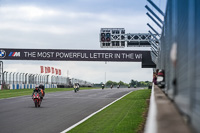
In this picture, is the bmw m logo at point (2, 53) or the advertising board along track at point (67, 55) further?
the advertising board along track at point (67, 55)

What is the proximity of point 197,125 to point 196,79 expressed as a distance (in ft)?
1.01

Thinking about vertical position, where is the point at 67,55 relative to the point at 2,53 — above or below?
below

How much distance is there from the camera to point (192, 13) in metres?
2.97

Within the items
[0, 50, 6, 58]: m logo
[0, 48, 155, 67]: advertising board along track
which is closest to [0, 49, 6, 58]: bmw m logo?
[0, 50, 6, 58]: m logo

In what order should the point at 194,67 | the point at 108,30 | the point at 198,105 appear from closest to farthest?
the point at 198,105 < the point at 194,67 < the point at 108,30

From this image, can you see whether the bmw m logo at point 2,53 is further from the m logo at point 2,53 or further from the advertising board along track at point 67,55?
the advertising board along track at point 67,55

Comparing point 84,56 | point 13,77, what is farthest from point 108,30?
point 13,77

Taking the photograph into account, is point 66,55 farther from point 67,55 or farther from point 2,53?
point 2,53

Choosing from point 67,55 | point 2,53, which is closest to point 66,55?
point 67,55

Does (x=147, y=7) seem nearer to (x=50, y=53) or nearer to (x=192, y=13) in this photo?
(x=192, y=13)

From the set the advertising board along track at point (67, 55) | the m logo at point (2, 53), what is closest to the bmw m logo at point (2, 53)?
the m logo at point (2, 53)

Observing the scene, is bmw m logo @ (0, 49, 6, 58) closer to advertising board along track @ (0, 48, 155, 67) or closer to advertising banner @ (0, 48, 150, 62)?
advertising banner @ (0, 48, 150, 62)

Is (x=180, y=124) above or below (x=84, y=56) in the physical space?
below

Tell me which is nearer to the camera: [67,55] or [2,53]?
[2,53]
